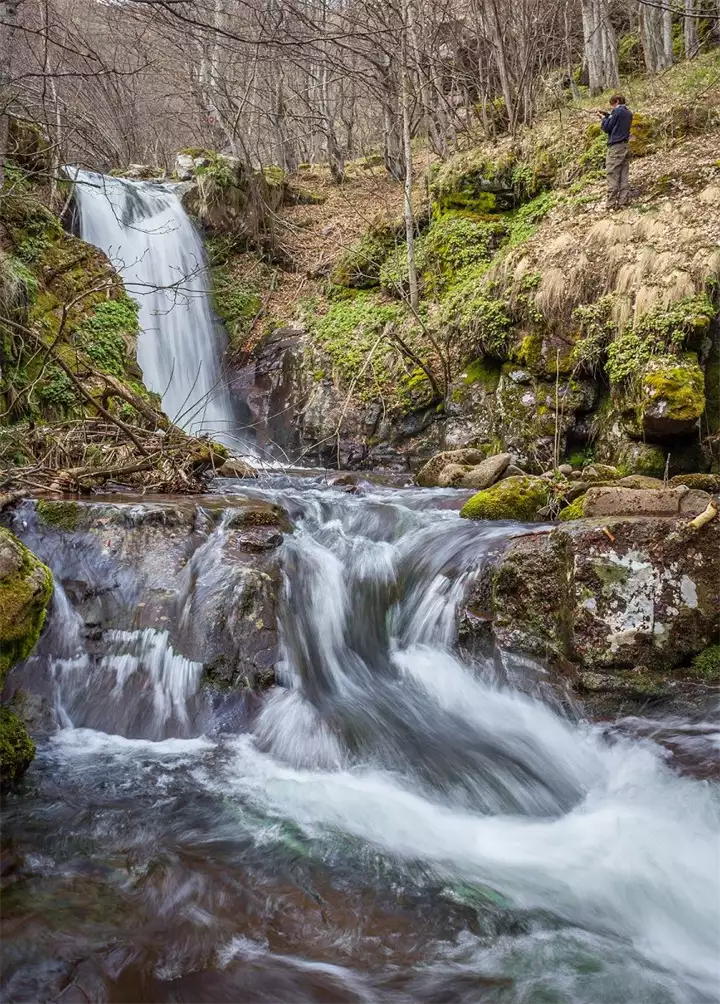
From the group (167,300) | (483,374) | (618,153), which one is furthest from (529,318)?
(167,300)

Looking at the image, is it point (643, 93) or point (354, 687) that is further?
point (643, 93)

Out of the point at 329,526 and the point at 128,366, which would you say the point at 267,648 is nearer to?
the point at 329,526

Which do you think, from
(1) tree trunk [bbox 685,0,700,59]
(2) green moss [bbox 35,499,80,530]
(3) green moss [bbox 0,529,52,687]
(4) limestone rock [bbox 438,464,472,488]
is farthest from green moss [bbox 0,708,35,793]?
(1) tree trunk [bbox 685,0,700,59]

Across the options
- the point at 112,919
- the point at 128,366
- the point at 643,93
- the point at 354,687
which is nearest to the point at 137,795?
the point at 112,919

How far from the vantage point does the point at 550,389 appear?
9055 mm

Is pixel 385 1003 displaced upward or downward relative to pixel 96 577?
downward

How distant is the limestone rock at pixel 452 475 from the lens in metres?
8.52

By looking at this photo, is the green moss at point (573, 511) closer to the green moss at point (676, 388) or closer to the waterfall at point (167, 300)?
the green moss at point (676, 388)

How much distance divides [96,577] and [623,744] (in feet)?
13.3

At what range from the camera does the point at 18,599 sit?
338 cm

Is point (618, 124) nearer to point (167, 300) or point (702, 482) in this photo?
point (702, 482)

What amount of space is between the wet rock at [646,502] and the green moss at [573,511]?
0.77 ft

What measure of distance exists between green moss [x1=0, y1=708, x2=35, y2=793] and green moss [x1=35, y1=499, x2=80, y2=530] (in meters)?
2.17

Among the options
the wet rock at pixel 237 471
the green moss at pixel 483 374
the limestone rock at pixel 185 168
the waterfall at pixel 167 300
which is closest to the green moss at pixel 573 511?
the green moss at pixel 483 374
